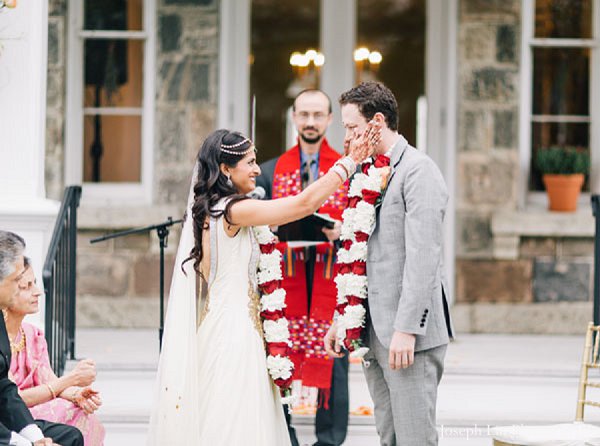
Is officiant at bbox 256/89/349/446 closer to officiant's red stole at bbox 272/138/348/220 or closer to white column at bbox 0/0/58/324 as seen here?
officiant's red stole at bbox 272/138/348/220

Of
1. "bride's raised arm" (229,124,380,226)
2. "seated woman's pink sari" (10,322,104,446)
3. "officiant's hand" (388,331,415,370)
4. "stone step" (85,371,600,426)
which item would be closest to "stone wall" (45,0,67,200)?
"stone step" (85,371,600,426)

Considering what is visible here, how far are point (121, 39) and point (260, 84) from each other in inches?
→ 47.9

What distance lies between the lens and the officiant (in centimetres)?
562

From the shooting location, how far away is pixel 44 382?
4.54 meters

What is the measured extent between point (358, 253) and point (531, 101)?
15.9ft

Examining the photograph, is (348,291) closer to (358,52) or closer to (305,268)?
(305,268)

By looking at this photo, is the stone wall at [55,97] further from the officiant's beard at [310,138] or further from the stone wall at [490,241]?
the officiant's beard at [310,138]

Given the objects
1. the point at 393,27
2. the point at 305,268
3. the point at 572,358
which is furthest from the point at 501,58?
the point at 305,268

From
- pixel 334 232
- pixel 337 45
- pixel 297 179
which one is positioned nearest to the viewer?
pixel 334 232

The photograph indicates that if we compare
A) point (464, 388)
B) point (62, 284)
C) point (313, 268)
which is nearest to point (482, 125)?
point (464, 388)

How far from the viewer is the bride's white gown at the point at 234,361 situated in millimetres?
4383

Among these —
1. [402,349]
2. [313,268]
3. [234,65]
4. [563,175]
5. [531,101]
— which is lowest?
[402,349]

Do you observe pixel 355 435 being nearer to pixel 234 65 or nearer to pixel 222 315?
pixel 222 315

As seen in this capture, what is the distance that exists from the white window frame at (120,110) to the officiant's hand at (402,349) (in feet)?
16.3
